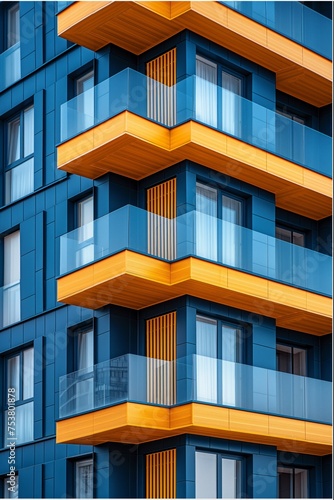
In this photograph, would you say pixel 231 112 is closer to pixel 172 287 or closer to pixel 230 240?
pixel 230 240

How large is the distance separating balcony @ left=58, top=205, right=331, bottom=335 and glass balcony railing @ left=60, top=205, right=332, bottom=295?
2 cm

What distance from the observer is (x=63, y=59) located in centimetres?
3228

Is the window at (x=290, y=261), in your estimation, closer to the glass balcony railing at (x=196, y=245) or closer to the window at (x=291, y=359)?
the glass balcony railing at (x=196, y=245)

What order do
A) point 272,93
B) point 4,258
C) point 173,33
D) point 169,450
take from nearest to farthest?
1. point 169,450
2. point 173,33
3. point 272,93
4. point 4,258

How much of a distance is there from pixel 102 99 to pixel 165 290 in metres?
4.96

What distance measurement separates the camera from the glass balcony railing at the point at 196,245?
88.9 ft

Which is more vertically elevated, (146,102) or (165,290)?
(146,102)

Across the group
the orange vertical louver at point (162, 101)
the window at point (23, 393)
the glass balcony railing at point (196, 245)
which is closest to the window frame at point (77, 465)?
the window at point (23, 393)

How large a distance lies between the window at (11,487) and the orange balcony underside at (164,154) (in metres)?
8.55

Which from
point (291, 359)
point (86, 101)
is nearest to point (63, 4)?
point (86, 101)

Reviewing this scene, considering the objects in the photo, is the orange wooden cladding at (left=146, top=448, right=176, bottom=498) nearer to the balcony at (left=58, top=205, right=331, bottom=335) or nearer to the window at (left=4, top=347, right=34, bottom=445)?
the balcony at (left=58, top=205, right=331, bottom=335)

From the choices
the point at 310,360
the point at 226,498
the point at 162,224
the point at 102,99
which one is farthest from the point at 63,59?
the point at 226,498

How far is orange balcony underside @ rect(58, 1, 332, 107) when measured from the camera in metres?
28.0

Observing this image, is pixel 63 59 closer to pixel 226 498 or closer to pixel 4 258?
pixel 4 258
